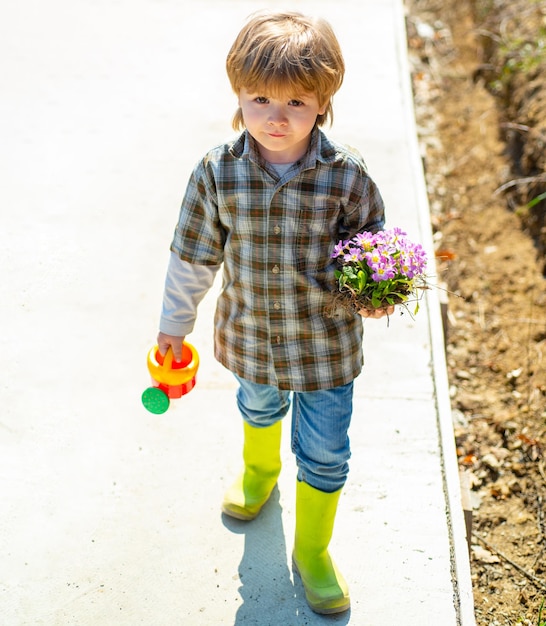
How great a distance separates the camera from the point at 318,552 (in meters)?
2.49

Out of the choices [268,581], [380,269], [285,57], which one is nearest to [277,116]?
[285,57]

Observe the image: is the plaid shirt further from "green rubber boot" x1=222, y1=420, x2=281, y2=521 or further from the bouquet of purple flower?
"green rubber boot" x1=222, y1=420, x2=281, y2=521

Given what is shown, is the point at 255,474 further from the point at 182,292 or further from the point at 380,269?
the point at 380,269

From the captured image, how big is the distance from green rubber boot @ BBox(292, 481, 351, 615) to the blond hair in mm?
1122

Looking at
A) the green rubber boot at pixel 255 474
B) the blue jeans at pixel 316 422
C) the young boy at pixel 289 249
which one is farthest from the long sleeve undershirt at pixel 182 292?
the green rubber boot at pixel 255 474

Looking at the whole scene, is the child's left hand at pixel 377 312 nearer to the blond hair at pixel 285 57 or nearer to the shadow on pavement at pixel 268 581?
the blond hair at pixel 285 57

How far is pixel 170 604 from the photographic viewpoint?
243 centimetres

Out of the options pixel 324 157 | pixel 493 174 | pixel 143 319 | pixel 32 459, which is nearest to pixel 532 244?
pixel 493 174

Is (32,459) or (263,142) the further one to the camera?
(32,459)

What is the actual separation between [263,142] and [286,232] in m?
0.24

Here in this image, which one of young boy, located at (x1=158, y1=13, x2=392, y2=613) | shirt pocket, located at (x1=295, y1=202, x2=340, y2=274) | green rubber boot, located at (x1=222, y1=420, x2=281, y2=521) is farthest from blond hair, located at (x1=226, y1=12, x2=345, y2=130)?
green rubber boot, located at (x1=222, y1=420, x2=281, y2=521)

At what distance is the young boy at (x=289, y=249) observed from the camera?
2043mm

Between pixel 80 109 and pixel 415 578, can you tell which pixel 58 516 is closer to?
pixel 415 578

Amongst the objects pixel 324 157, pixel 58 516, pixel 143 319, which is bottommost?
pixel 58 516
